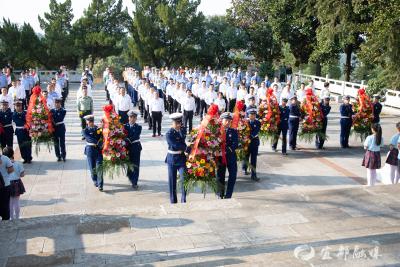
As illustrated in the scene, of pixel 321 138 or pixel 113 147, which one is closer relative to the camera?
pixel 113 147

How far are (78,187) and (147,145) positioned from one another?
4204 millimetres

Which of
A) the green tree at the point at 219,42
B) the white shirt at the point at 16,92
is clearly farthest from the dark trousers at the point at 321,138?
the green tree at the point at 219,42

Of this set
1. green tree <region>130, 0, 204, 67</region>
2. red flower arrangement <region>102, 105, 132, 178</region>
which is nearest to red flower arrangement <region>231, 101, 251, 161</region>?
red flower arrangement <region>102, 105, 132, 178</region>

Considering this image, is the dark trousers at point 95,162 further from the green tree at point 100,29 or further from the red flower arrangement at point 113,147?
the green tree at point 100,29

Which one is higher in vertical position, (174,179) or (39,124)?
(39,124)

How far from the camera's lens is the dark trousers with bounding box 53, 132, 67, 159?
11711 millimetres

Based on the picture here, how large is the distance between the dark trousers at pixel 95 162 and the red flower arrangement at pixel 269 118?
4.84m

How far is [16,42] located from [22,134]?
24762 mm

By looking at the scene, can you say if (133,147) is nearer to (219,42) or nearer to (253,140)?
(253,140)

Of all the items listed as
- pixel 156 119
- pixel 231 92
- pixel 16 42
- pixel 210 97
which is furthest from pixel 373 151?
pixel 16 42

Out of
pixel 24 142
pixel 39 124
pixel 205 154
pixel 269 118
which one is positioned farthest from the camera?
pixel 269 118

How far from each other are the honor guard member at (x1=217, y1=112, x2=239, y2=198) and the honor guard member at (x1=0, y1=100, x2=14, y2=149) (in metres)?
6.30

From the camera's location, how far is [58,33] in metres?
33.9

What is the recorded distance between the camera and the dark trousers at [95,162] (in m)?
9.52
